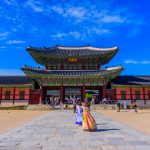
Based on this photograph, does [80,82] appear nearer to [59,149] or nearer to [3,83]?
[3,83]

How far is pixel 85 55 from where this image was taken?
38.5 metres

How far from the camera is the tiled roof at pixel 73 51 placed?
3900 cm

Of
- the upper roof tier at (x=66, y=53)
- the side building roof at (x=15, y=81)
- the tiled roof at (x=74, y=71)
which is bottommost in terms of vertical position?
the side building roof at (x=15, y=81)

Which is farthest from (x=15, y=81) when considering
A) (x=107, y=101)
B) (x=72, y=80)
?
(x=107, y=101)

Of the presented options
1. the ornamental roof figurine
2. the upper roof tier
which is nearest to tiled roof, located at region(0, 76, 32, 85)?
the ornamental roof figurine

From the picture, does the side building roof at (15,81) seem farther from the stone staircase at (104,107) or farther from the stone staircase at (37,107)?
the stone staircase at (104,107)

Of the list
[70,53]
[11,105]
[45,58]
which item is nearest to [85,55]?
[70,53]

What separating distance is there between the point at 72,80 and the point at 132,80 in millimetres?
11036

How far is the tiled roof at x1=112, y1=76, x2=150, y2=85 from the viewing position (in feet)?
124

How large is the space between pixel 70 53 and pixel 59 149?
34815 mm

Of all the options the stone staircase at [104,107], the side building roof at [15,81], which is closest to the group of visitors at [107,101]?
the stone staircase at [104,107]

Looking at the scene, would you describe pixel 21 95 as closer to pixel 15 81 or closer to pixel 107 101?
pixel 15 81

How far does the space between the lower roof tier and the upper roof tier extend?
102 inches

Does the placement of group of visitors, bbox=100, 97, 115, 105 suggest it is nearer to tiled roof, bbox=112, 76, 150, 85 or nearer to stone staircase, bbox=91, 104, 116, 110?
stone staircase, bbox=91, 104, 116, 110
